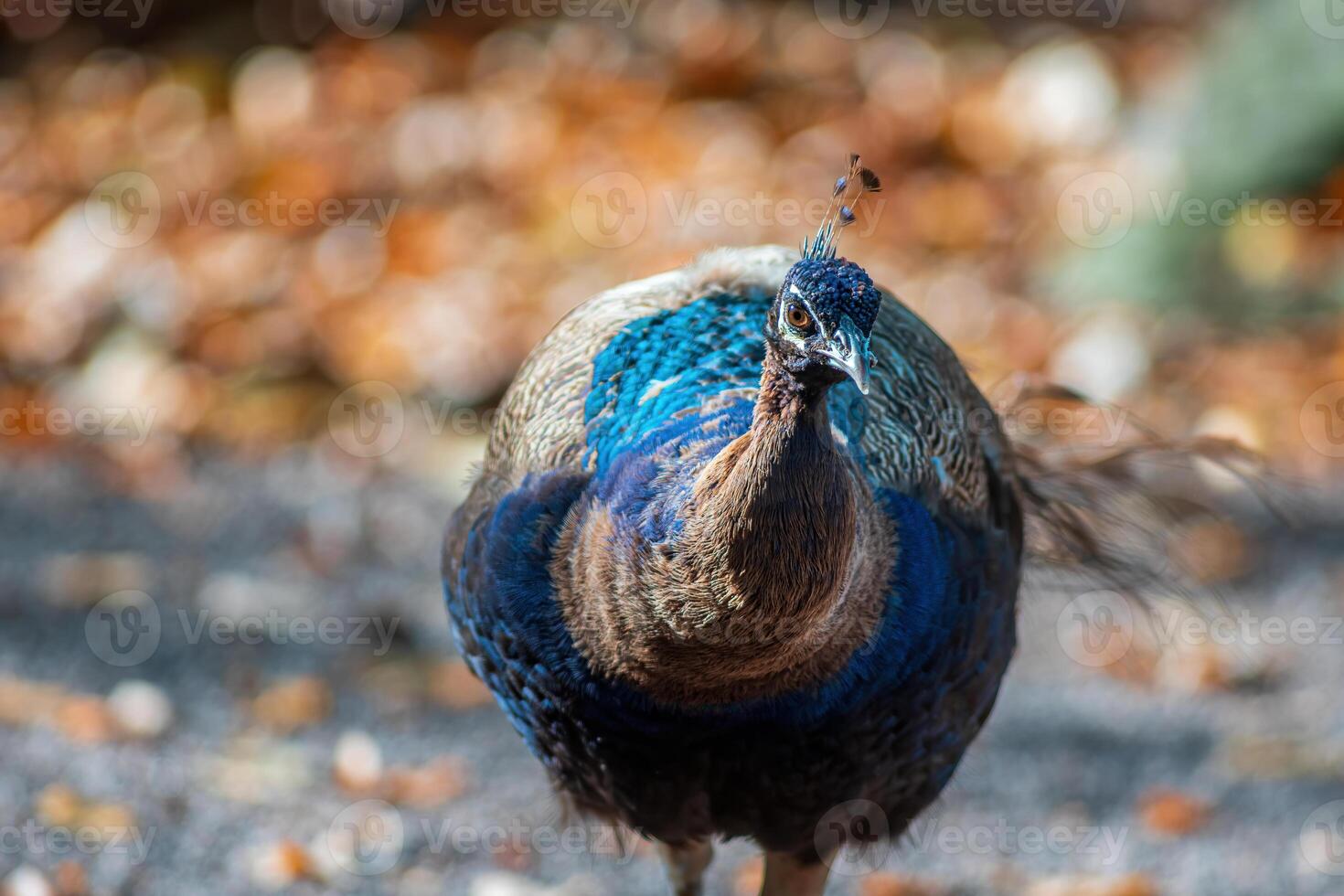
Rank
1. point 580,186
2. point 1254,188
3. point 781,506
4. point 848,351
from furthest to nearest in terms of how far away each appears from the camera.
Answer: point 580,186
point 1254,188
point 781,506
point 848,351

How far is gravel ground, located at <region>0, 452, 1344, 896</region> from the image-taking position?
3.66 metres

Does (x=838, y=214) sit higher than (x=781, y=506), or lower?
higher

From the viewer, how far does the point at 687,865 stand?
3285 mm

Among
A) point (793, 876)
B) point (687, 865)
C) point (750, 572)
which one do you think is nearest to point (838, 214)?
point (750, 572)

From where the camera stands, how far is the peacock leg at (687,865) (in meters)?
3.23

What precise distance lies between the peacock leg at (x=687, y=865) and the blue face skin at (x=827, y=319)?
1364mm

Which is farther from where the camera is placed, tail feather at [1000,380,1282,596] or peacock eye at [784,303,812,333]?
tail feather at [1000,380,1282,596]

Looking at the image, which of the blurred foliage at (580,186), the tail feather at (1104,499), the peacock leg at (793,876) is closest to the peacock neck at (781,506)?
the peacock leg at (793,876)

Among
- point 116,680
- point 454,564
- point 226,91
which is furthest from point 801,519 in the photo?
point 226,91

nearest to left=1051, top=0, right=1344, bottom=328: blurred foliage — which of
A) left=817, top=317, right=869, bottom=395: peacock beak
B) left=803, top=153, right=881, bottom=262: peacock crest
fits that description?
left=803, top=153, right=881, bottom=262: peacock crest

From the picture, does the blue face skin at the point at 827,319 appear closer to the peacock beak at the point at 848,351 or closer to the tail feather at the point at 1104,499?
the peacock beak at the point at 848,351

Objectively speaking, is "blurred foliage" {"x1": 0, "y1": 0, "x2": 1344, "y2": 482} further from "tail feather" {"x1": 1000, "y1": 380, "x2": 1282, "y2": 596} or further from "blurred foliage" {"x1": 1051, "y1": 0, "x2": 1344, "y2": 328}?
"tail feather" {"x1": 1000, "y1": 380, "x2": 1282, "y2": 596}

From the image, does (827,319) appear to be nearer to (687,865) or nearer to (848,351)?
(848,351)

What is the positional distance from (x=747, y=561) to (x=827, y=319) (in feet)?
1.34
